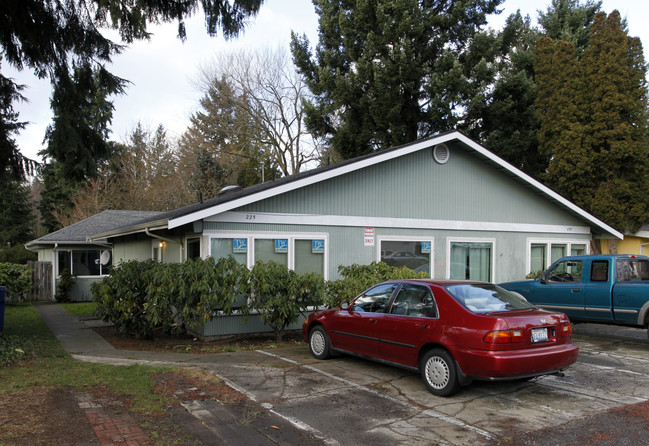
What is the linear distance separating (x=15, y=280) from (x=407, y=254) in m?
16.8

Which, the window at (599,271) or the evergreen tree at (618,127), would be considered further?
the evergreen tree at (618,127)

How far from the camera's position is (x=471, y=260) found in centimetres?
1408

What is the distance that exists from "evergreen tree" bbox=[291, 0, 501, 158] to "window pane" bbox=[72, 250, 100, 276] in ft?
43.8

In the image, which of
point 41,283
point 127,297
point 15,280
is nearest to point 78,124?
point 127,297

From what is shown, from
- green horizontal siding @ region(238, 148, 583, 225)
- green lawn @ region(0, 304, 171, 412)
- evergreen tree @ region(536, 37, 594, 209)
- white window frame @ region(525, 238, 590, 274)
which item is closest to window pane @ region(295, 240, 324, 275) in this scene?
green horizontal siding @ region(238, 148, 583, 225)

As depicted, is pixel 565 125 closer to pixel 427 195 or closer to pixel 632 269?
pixel 427 195

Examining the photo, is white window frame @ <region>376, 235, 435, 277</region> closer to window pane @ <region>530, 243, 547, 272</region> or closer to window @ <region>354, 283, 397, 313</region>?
window pane @ <region>530, 243, 547, 272</region>

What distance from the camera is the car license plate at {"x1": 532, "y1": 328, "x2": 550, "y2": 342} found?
6070 mm

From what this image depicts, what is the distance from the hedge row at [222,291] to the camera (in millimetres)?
9406

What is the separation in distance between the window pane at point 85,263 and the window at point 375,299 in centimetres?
1875

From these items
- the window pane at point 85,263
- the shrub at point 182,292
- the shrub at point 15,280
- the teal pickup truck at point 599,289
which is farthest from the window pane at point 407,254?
the shrub at point 15,280

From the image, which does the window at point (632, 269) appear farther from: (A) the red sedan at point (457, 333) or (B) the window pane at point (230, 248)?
(B) the window pane at point (230, 248)

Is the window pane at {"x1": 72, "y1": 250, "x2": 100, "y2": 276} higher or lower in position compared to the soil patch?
higher

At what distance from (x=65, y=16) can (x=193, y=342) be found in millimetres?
6996
